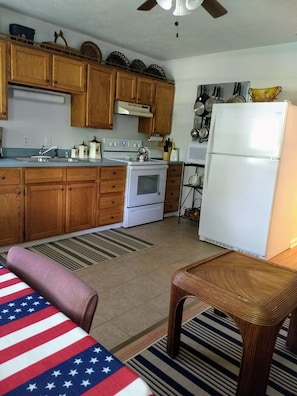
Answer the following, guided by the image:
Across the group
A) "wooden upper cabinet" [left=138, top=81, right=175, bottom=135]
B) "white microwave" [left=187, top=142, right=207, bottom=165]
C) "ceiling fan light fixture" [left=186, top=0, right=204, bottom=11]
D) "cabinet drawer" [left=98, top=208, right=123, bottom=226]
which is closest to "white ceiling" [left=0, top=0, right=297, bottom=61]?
"wooden upper cabinet" [left=138, top=81, right=175, bottom=135]

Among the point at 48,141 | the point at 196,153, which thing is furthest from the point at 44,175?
the point at 196,153

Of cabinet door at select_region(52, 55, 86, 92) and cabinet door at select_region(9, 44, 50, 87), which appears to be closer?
cabinet door at select_region(9, 44, 50, 87)

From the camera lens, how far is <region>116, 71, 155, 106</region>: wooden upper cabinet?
13.5 ft

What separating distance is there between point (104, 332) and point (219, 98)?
366cm

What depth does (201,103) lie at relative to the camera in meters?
4.57

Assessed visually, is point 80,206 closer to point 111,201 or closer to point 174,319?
point 111,201

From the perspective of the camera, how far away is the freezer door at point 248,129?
3082mm

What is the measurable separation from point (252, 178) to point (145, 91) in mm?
2156

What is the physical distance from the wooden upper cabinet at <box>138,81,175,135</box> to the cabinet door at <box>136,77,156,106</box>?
0.11m

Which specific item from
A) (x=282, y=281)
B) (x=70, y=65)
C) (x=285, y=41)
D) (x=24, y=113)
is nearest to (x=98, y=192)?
(x=24, y=113)

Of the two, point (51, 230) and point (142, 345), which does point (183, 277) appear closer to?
point (142, 345)

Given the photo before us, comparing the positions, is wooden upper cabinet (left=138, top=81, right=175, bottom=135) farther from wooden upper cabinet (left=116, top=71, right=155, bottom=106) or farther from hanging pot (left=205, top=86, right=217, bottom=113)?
hanging pot (left=205, top=86, right=217, bottom=113)

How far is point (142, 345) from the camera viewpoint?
1882 millimetres

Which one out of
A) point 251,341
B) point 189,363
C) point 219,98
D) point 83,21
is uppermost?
point 83,21
